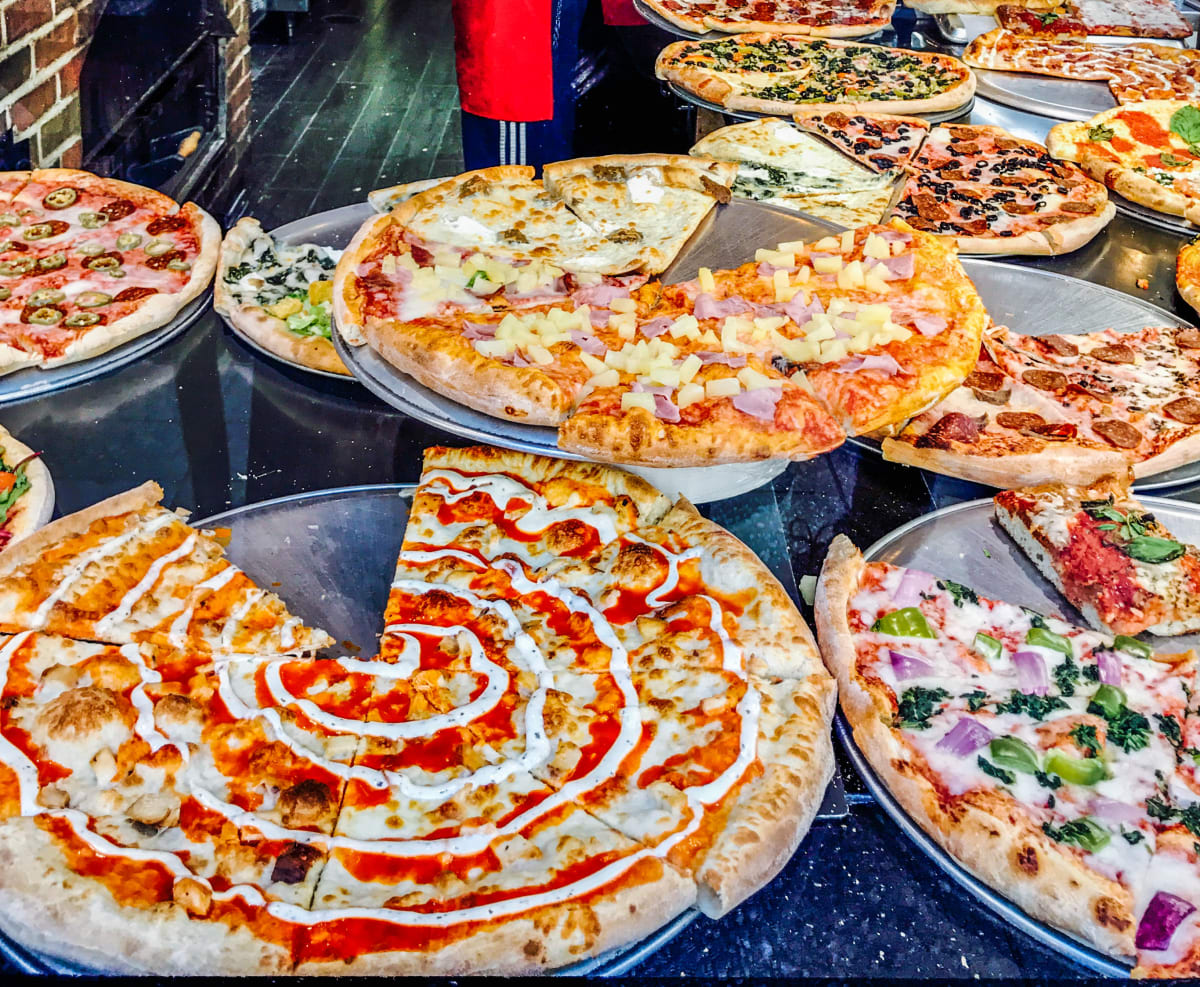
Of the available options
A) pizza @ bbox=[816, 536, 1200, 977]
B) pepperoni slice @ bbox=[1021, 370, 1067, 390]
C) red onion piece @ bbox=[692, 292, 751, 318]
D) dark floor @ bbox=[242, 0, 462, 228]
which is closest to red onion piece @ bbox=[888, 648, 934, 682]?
pizza @ bbox=[816, 536, 1200, 977]

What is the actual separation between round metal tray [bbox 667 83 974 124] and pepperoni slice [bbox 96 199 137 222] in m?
3.02

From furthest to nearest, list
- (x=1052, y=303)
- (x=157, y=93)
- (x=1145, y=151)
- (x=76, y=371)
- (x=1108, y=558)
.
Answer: (x=1145, y=151), (x=157, y=93), (x=1052, y=303), (x=76, y=371), (x=1108, y=558)

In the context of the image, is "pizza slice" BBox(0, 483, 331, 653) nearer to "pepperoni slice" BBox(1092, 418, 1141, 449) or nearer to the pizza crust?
the pizza crust

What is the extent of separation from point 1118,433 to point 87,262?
3.99 m

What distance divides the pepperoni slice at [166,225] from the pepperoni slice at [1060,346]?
11.9ft

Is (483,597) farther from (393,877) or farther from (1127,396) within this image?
(1127,396)

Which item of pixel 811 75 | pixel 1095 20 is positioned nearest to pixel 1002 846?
pixel 811 75

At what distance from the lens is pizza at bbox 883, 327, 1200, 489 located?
3.22 meters

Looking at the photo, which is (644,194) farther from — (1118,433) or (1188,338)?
(1188,338)

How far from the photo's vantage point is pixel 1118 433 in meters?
3.41

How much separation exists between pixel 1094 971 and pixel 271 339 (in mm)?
3026

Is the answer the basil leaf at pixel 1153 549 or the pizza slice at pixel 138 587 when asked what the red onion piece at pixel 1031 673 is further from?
the pizza slice at pixel 138 587

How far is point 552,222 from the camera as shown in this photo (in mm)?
4082

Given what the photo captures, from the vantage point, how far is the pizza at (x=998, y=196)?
15.3 ft
